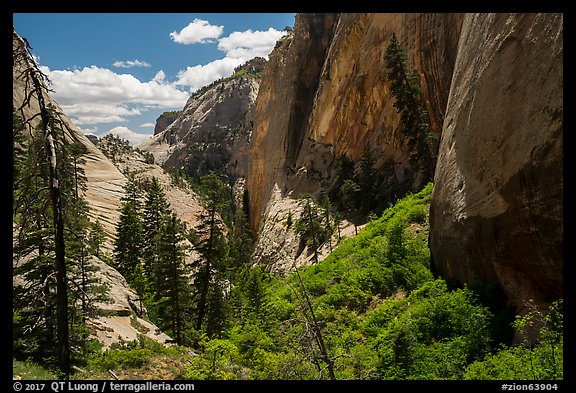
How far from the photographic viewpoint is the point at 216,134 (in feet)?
570

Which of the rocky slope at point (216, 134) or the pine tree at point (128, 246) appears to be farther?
the rocky slope at point (216, 134)

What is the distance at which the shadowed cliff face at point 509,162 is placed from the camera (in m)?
8.28

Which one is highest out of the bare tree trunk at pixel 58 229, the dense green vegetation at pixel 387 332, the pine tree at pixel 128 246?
the pine tree at pixel 128 246

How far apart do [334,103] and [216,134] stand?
5290 inches

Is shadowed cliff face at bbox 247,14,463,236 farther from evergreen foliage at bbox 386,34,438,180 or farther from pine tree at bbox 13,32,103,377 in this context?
pine tree at bbox 13,32,103,377

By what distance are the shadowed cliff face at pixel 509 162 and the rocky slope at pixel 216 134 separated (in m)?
132

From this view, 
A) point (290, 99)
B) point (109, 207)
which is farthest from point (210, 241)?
point (290, 99)

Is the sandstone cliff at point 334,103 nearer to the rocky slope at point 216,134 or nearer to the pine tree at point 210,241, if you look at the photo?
the pine tree at point 210,241

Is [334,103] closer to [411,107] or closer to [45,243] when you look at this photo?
[411,107]

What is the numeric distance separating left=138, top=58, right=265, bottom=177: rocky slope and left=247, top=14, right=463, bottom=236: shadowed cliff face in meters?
81.6

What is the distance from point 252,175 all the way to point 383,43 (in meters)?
35.3

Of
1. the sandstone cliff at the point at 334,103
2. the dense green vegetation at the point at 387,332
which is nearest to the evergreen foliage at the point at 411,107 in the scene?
the sandstone cliff at the point at 334,103
